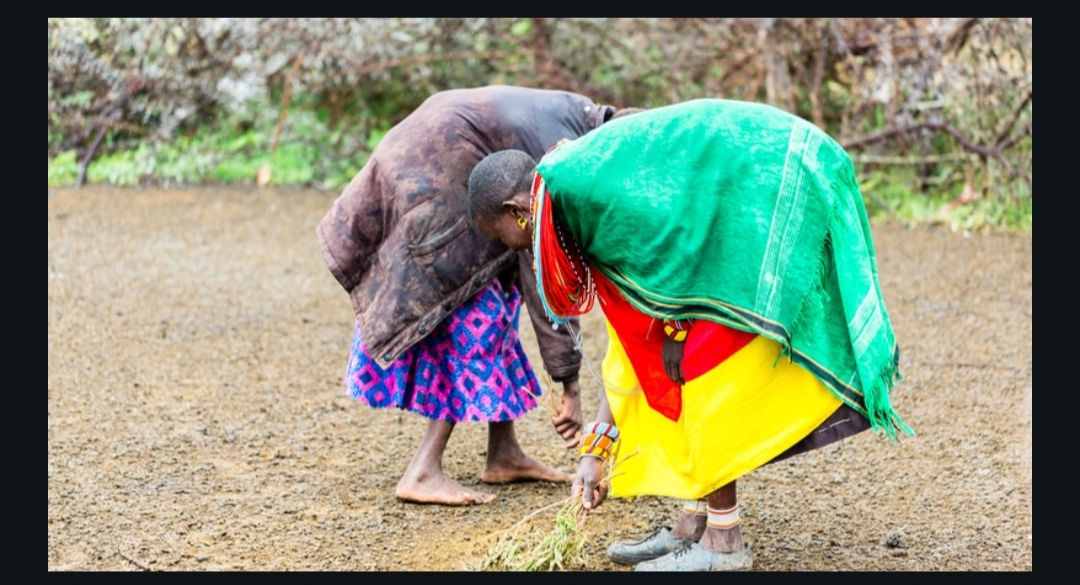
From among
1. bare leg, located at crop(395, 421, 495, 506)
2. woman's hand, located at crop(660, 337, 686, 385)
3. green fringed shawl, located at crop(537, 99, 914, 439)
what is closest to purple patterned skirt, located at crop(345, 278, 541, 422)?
bare leg, located at crop(395, 421, 495, 506)

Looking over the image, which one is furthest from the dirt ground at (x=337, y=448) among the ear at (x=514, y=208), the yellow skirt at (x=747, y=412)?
the ear at (x=514, y=208)

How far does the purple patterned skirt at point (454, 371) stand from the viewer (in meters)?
3.97

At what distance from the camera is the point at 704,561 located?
325 cm

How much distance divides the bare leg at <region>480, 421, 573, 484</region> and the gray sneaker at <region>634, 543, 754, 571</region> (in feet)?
2.99

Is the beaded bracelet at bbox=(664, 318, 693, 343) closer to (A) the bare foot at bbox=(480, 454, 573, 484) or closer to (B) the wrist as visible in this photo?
(B) the wrist

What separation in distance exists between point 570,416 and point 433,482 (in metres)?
0.57

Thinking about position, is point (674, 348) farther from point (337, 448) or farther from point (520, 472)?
point (337, 448)

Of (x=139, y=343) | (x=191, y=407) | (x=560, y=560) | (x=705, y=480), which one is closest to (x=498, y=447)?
(x=560, y=560)

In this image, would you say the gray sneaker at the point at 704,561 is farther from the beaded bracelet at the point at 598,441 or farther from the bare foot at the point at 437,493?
the bare foot at the point at 437,493

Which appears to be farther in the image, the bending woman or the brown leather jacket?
the brown leather jacket

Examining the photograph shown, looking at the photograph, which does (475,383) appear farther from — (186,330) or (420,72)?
(420,72)

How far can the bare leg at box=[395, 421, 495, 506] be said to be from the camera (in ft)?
13.1

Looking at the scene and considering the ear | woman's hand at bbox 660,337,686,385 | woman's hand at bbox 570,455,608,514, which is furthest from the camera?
woman's hand at bbox 570,455,608,514

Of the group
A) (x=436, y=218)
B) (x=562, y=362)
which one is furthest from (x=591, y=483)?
(x=436, y=218)
